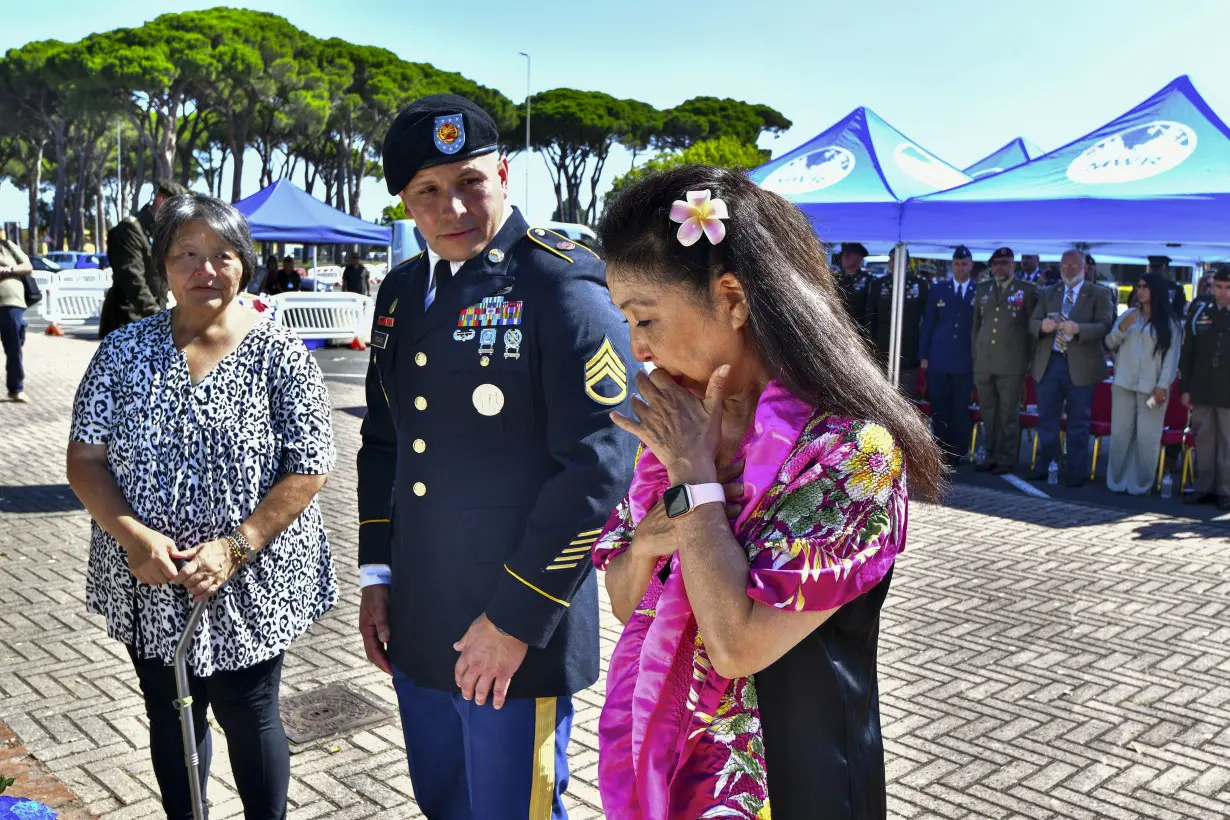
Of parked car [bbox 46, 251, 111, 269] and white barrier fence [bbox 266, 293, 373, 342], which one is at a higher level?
parked car [bbox 46, 251, 111, 269]

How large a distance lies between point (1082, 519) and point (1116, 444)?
1.65 meters

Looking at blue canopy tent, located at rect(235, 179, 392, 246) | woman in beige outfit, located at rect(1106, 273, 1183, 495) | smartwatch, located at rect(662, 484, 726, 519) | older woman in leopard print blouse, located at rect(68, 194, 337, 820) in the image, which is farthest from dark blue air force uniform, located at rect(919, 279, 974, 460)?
blue canopy tent, located at rect(235, 179, 392, 246)

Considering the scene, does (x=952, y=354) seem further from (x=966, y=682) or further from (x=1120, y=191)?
(x=966, y=682)

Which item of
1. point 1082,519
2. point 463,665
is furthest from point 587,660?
point 1082,519

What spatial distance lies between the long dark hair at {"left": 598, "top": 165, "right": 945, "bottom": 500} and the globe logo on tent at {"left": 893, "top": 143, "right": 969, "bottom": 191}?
10384 millimetres

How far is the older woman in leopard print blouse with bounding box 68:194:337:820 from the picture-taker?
265 cm

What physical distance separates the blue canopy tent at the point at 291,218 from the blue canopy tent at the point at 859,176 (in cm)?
886

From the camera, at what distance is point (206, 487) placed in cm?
267

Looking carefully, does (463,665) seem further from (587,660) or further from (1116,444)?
(1116,444)

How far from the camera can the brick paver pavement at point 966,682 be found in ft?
11.8

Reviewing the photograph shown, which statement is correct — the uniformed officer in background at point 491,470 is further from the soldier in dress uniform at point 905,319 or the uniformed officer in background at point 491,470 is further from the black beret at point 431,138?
the soldier in dress uniform at point 905,319

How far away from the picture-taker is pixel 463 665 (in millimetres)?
2096

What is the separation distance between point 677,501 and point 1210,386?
27.9 ft

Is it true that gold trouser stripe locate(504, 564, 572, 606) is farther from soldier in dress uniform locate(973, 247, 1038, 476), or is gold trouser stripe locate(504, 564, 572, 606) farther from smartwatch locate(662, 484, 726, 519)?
soldier in dress uniform locate(973, 247, 1038, 476)
